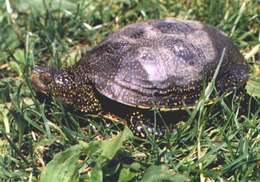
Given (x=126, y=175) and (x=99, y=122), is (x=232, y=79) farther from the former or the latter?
(x=126, y=175)

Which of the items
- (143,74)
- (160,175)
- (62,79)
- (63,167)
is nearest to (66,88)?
(62,79)

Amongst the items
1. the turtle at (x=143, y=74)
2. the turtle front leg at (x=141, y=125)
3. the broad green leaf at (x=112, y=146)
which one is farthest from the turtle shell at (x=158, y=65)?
the broad green leaf at (x=112, y=146)

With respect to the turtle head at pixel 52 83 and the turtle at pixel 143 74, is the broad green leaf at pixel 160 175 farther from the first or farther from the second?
the turtle head at pixel 52 83

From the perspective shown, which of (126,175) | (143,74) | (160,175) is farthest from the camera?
(143,74)

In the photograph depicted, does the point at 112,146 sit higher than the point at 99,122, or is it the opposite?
the point at 112,146

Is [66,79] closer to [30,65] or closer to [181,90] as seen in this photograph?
[30,65]

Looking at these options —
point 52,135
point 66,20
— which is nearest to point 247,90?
point 52,135
